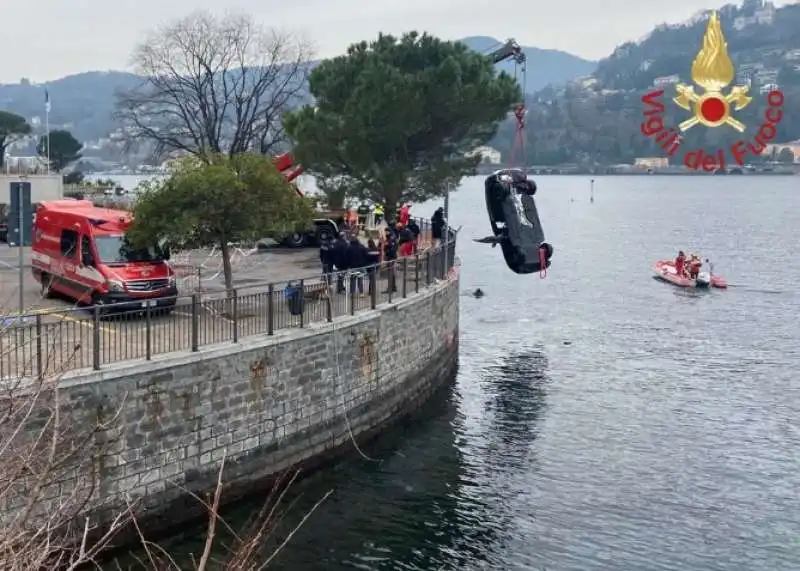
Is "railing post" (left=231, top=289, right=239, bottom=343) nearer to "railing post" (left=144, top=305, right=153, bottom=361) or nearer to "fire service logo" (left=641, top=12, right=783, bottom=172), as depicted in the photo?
"railing post" (left=144, top=305, right=153, bottom=361)

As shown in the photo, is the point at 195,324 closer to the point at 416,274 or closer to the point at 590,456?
the point at 590,456

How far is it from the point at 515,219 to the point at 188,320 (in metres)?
11.3

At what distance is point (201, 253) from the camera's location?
35.7 metres

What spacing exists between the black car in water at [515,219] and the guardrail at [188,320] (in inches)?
113

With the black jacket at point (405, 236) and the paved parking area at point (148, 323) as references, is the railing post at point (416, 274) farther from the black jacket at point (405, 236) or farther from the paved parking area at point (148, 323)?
the black jacket at point (405, 236)

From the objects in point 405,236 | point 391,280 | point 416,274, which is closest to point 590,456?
point 391,280

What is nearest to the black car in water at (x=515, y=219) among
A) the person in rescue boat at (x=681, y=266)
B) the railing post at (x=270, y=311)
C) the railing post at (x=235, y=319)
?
the railing post at (x=270, y=311)

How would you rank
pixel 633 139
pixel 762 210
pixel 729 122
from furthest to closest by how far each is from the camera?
pixel 633 139, pixel 762 210, pixel 729 122

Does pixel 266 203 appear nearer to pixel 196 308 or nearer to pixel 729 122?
pixel 196 308

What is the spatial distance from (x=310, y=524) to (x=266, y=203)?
329 inches

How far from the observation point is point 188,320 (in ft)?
60.1

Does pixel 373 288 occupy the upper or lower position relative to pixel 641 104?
lower

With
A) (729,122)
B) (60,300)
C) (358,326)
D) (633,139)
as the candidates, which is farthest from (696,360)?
(633,139)

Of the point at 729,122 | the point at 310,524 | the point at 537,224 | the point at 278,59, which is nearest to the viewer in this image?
the point at 729,122
